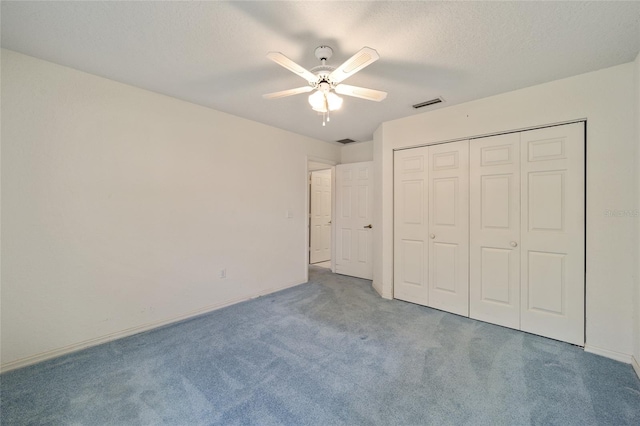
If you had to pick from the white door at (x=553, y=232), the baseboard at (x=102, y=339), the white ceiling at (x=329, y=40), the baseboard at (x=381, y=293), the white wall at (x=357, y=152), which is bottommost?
the baseboard at (x=102, y=339)

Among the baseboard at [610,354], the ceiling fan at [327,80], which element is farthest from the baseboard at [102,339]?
the baseboard at [610,354]

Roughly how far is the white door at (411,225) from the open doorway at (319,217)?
7.51 feet

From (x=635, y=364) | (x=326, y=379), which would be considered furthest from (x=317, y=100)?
(x=635, y=364)

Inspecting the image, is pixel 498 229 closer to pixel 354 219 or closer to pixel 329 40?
pixel 354 219

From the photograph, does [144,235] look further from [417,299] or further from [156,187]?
[417,299]

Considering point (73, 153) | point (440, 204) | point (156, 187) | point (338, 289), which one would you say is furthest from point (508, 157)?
point (73, 153)

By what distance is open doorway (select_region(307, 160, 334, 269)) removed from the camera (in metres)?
5.74

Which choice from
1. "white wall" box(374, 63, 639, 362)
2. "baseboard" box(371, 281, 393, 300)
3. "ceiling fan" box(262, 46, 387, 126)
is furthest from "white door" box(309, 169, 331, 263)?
"white wall" box(374, 63, 639, 362)

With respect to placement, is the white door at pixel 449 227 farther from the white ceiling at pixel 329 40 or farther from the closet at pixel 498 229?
the white ceiling at pixel 329 40

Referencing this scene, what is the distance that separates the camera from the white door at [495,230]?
2660mm

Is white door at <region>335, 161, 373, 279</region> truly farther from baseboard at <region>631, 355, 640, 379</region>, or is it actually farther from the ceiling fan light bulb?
baseboard at <region>631, 355, 640, 379</region>

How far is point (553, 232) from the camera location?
246cm

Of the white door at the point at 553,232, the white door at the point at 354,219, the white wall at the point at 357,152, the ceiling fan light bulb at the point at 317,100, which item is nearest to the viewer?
the ceiling fan light bulb at the point at 317,100

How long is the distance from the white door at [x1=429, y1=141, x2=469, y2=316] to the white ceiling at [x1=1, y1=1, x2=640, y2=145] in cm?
81
